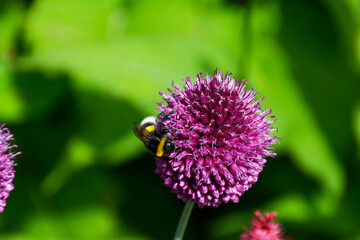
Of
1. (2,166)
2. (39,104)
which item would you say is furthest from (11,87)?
(2,166)

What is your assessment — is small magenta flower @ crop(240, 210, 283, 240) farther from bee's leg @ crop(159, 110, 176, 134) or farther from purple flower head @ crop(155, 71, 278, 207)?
bee's leg @ crop(159, 110, 176, 134)

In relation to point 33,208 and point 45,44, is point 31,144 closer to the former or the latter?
point 33,208

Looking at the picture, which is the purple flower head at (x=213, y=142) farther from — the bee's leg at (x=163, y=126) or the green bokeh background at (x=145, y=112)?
the green bokeh background at (x=145, y=112)

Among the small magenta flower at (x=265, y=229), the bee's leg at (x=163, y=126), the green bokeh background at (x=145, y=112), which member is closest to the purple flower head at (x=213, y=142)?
the bee's leg at (x=163, y=126)

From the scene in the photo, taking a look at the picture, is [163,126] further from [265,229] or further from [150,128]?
[265,229]

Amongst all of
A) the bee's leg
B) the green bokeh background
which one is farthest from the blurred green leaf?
the bee's leg

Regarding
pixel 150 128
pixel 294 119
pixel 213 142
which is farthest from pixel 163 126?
pixel 294 119
